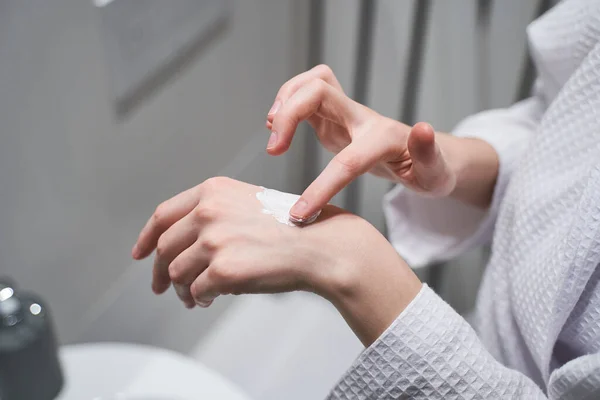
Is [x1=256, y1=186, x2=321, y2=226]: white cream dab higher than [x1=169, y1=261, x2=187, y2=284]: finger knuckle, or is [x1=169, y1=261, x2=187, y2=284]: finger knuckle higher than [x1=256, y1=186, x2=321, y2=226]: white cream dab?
[x1=256, y1=186, x2=321, y2=226]: white cream dab

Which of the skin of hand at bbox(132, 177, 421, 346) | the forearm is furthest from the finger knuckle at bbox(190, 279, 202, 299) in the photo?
the forearm

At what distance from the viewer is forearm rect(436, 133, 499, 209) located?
0.67 metres

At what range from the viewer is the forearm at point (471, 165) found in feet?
2.21

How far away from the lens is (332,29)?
1184 millimetres

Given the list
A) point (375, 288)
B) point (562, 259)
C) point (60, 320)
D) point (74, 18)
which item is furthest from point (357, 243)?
point (60, 320)

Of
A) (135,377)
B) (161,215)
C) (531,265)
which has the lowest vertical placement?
(135,377)

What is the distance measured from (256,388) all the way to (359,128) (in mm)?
847

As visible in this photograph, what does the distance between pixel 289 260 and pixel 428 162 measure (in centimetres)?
17

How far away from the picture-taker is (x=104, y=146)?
2.81ft

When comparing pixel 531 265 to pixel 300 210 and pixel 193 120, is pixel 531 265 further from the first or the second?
pixel 193 120

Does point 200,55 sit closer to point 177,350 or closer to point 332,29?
point 332,29

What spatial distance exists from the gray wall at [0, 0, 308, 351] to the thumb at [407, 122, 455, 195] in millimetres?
484

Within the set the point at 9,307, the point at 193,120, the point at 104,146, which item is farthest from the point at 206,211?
the point at 193,120

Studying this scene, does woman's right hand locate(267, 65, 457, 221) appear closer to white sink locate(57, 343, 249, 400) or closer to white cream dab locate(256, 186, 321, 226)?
white cream dab locate(256, 186, 321, 226)
